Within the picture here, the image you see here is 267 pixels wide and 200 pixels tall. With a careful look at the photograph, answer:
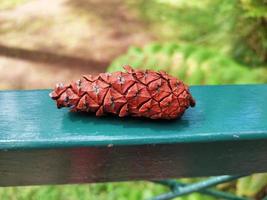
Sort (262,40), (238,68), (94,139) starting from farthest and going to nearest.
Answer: (262,40)
(238,68)
(94,139)

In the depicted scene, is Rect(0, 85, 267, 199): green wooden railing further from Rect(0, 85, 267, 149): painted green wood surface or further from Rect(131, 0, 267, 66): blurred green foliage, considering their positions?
Rect(131, 0, 267, 66): blurred green foliage

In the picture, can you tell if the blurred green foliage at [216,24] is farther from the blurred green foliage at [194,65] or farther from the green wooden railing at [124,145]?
the green wooden railing at [124,145]

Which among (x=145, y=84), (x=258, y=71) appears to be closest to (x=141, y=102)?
(x=145, y=84)

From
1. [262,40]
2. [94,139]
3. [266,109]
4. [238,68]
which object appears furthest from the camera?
[262,40]

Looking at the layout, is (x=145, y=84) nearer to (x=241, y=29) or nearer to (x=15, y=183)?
(x=15, y=183)

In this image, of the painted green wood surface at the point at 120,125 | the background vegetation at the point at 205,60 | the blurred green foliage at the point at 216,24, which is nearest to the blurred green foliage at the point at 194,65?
the background vegetation at the point at 205,60

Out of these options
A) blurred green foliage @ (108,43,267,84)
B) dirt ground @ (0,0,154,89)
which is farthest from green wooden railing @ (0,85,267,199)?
dirt ground @ (0,0,154,89)
